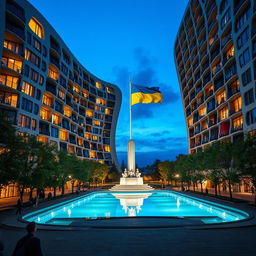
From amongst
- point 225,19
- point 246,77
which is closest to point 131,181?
point 246,77

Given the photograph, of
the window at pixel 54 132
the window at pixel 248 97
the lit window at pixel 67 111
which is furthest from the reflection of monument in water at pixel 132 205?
the lit window at pixel 67 111

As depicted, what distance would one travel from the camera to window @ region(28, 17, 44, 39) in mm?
48234

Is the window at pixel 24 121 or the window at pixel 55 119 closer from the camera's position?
the window at pixel 24 121

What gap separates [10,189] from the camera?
3962cm

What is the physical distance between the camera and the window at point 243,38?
40.2 m

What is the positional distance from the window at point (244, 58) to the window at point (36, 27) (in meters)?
42.7

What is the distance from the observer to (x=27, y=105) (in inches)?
1769

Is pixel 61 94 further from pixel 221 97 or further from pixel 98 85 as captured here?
pixel 221 97

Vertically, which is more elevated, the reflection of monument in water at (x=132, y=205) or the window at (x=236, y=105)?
the window at (x=236, y=105)

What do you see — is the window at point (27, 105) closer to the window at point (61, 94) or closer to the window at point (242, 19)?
the window at point (61, 94)

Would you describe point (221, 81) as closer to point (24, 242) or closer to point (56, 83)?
point (56, 83)

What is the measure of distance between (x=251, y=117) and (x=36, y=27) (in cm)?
4759

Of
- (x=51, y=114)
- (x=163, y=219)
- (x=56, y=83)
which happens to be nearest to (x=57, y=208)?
(x=163, y=219)

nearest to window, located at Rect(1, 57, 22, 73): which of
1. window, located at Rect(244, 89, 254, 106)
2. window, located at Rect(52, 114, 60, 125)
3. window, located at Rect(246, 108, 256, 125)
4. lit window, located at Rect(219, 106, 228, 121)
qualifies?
window, located at Rect(52, 114, 60, 125)
